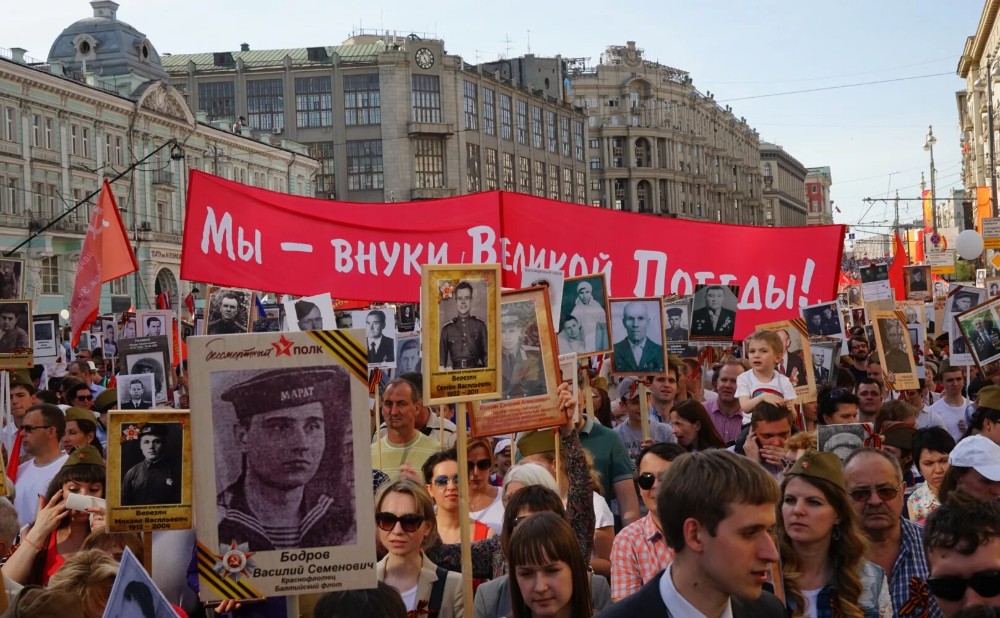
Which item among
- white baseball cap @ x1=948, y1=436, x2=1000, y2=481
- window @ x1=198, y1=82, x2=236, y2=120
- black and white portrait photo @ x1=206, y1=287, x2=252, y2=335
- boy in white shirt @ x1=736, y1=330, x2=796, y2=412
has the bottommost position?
white baseball cap @ x1=948, y1=436, x2=1000, y2=481

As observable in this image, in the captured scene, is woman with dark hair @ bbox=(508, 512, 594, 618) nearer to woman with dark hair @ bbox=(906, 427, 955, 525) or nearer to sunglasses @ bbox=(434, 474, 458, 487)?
sunglasses @ bbox=(434, 474, 458, 487)

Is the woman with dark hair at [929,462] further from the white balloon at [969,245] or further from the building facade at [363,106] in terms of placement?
the building facade at [363,106]

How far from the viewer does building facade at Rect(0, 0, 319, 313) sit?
45.7m

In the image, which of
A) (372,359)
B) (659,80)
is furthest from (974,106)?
(372,359)

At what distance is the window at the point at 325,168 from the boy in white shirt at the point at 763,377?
70.5 meters

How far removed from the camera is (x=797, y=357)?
10.2 meters

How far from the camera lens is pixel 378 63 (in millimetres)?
77500

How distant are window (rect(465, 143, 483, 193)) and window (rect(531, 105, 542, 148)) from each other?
389 inches

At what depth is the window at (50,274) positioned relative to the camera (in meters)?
46.9

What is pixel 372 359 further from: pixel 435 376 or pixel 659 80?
pixel 659 80

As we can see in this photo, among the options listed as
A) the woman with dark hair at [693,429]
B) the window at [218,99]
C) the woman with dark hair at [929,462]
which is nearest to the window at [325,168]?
the window at [218,99]

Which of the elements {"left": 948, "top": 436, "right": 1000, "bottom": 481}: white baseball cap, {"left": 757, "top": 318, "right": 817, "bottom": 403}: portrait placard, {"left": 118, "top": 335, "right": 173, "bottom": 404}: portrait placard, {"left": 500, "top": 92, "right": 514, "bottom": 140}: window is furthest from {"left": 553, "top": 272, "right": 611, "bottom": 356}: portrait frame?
{"left": 500, "top": 92, "right": 514, "bottom": 140}: window

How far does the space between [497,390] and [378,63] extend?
2916 inches

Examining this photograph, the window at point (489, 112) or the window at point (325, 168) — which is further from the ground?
the window at point (489, 112)
